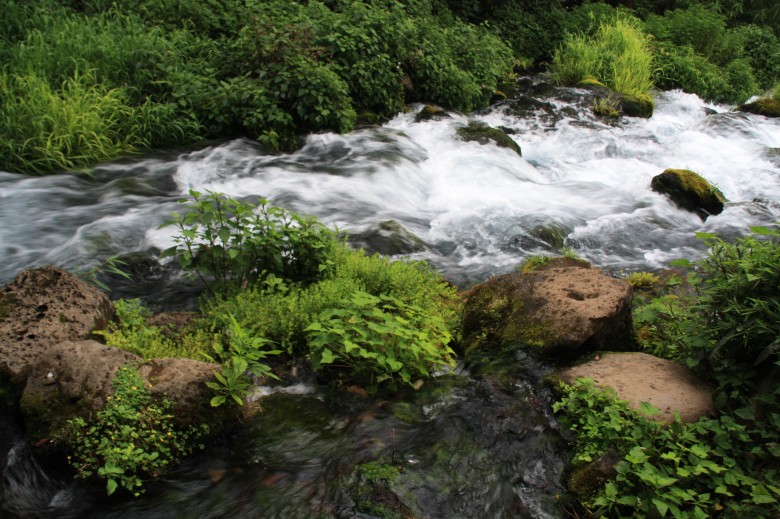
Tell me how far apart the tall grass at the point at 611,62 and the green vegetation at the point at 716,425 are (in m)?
11.3

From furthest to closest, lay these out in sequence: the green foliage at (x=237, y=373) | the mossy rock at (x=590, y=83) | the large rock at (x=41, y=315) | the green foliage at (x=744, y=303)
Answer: the mossy rock at (x=590, y=83)
the large rock at (x=41, y=315)
the green foliage at (x=237, y=373)
the green foliage at (x=744, y=303)

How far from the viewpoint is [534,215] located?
7.46m

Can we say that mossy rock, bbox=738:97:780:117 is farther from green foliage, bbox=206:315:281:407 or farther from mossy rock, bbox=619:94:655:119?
green foliage, bbox=206:315:281:407

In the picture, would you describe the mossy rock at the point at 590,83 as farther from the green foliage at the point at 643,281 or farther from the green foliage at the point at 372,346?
the green foliage at the point at 372,346

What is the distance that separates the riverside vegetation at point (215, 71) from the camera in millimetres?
7590

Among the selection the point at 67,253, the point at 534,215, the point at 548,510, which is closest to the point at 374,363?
the point at 548,510

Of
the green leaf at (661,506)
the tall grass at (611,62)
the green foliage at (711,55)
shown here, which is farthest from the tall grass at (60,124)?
the green foliage at (711,55)

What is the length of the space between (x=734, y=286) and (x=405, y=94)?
8771mm

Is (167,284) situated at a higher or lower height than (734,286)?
lower

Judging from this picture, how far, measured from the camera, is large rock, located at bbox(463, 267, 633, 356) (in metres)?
3.75

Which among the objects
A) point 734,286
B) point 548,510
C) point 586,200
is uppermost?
point 734,286

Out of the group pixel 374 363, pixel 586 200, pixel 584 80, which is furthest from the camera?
pixel 584 80

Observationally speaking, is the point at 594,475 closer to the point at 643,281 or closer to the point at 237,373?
the point at 237,373

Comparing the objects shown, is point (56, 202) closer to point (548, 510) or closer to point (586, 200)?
point (548, 510)
